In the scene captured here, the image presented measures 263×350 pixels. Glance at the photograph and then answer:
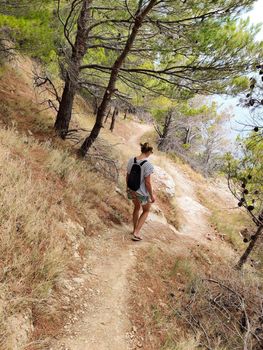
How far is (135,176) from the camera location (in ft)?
17.1

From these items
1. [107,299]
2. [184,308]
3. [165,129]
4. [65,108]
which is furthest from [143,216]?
[165,129]

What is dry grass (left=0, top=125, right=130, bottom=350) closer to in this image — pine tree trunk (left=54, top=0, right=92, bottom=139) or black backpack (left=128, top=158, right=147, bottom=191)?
black backpack (left=128, top=158, right=147, bottom=191)

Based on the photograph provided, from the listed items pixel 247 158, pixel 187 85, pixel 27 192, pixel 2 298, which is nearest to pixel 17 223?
pixel 27 192

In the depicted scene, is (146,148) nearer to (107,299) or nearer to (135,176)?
(135,176)

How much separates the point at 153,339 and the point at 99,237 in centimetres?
217

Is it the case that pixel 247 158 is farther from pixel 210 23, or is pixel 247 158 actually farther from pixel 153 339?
pixel 153 339

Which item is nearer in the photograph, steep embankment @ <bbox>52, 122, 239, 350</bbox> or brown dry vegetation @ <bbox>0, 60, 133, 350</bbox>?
brown dry vegetation @ <bbox>0, 60, 133, 350</bbox>

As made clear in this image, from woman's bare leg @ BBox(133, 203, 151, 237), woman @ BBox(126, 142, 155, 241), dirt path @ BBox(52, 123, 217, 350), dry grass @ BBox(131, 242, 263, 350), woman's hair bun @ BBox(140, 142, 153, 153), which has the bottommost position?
dry grass @ BBox(131, 242, 263, 350)

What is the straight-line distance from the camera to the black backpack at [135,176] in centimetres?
520

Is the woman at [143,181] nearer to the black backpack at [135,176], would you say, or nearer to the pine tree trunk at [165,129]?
the black backpack at [135,176]

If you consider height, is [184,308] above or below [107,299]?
below

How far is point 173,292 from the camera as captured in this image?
4254 millimetres

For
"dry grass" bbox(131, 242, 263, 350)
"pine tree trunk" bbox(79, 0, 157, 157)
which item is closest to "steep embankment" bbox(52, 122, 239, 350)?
"dry grass" bbox(131, 242, 263, 350)

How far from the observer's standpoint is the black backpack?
5199mm
